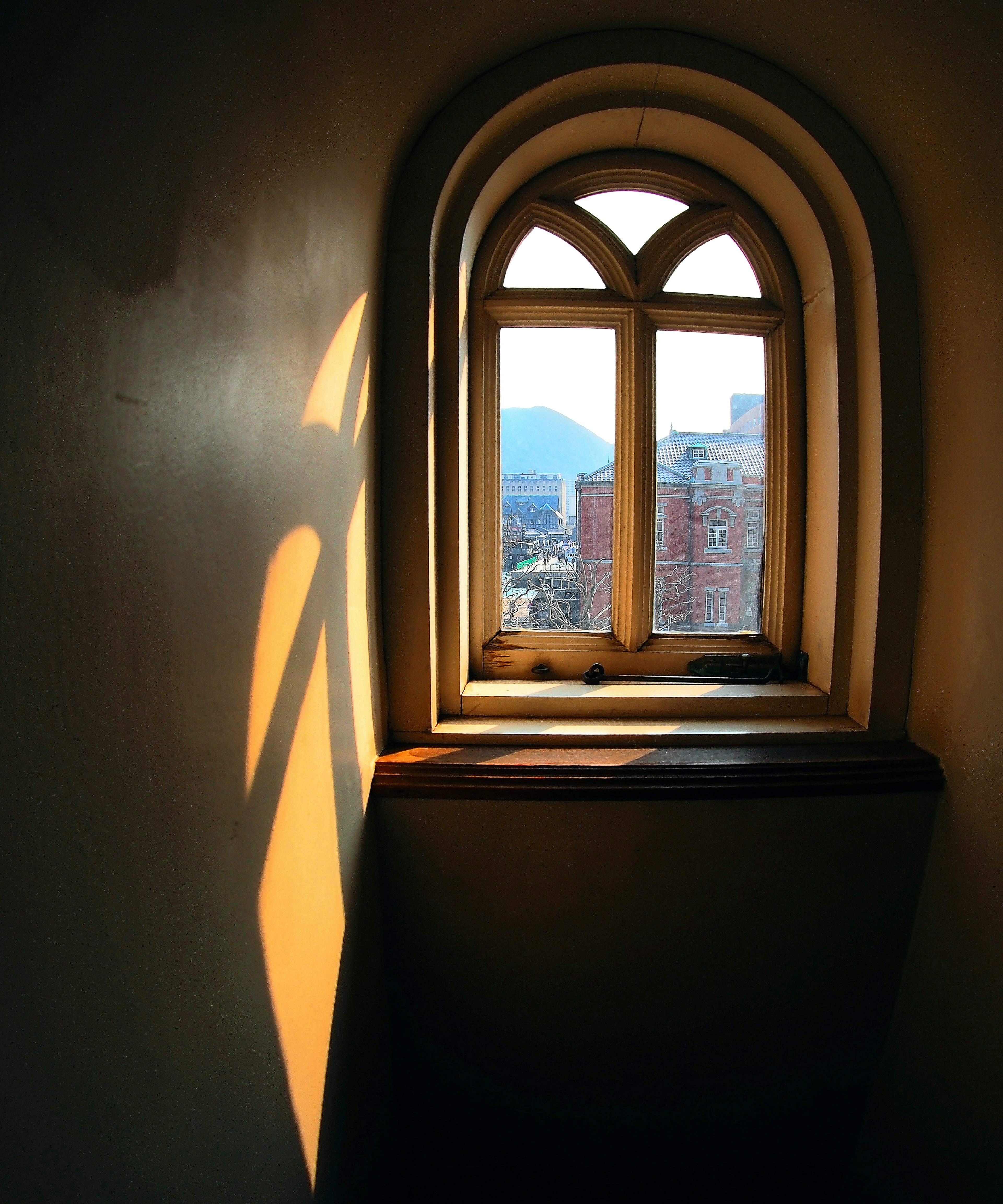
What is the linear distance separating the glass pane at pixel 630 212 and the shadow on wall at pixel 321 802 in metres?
1.00

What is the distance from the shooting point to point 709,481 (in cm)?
205

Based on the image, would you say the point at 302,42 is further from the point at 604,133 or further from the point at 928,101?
the point at 928,101

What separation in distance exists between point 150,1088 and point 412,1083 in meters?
1.32

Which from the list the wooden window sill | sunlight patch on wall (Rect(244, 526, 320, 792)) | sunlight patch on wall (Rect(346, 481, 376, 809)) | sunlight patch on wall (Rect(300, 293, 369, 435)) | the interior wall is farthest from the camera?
the wooden window sill

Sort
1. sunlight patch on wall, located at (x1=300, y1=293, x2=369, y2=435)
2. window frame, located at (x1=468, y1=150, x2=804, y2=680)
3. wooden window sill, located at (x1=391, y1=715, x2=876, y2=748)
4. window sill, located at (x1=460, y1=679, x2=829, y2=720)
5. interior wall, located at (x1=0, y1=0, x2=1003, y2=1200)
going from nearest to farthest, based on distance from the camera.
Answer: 1. interior wall, located at (x1=0, y1=0, x2=1003, y2=1200)
2. sunlight patch on wall, located at (x1=300, y1=293, x2=369, y2=435)
3. wooden window sill, located at (x1=391, y1=715, x2=876, y2=748)
4. window sill, located at (x1=460, y1=679, x2=829, y2=720)
5. window frame, located at (x1=468, y1=150, x2=804, y2=680)

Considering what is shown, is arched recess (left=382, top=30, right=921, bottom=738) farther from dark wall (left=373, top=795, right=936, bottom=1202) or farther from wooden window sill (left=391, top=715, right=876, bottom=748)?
dark wall (left=373, top=795, right=936, bottom=1202)

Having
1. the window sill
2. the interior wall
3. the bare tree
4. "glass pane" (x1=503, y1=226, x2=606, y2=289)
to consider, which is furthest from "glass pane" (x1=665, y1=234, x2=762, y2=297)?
the window sill

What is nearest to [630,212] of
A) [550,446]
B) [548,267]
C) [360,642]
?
[548,267]

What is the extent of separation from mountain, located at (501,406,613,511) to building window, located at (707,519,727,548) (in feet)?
1.23

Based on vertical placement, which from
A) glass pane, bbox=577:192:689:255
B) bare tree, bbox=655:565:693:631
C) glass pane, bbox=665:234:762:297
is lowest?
bare tree, bbox=655:565:693:631

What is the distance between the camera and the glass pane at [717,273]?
2.03 metres

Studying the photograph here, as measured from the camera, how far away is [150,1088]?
70cm

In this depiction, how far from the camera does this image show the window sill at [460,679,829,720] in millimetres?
1821

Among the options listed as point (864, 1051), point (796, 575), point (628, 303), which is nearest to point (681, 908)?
point (864, 1051)
